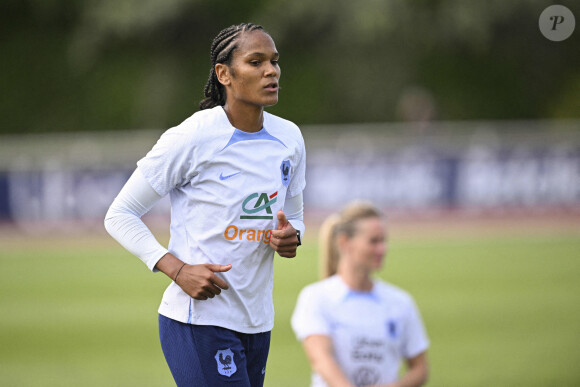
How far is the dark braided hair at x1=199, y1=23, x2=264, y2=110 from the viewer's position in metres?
4.16

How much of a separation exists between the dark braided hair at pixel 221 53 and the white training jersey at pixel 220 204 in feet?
0.87

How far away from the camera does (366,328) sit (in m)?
3.82

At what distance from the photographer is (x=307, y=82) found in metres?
31.8

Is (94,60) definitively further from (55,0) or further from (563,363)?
(563,363)

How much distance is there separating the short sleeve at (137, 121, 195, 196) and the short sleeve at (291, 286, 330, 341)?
2.45ft

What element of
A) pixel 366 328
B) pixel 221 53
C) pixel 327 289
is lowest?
pixel 366 328

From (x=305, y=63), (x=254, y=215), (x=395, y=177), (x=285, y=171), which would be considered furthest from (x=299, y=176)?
(x=305, y=63)

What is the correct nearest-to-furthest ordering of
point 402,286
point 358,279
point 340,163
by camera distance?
point 358,279
point 402,286
point 340,163

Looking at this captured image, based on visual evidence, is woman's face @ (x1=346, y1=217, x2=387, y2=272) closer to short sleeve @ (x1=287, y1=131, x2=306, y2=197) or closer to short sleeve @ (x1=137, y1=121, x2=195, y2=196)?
short sleeve @ (x1=287, y1=131, x2=306, y2=197)

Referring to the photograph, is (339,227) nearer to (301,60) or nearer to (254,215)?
(254,215)

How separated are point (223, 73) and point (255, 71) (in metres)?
0.19

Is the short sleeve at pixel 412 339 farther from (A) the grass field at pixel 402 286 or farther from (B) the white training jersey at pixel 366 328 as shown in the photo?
(A) the grass field at pixel 402 286

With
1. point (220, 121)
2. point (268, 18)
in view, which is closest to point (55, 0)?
point (268, 18)

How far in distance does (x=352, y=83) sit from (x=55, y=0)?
35.5ft
